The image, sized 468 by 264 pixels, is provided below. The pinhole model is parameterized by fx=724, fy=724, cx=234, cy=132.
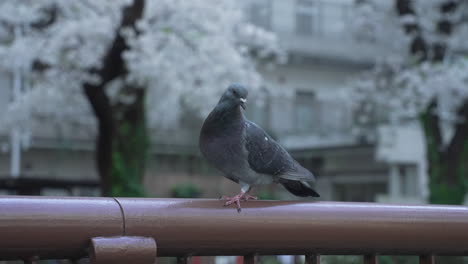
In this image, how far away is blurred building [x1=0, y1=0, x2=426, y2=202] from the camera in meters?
18.7

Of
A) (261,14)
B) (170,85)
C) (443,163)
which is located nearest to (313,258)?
(170,85)

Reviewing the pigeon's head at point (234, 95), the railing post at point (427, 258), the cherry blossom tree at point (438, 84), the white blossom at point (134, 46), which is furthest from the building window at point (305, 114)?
the railing post at point (427, 258)

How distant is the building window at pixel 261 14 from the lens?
21.3m

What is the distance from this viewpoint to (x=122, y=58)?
977 centimetres

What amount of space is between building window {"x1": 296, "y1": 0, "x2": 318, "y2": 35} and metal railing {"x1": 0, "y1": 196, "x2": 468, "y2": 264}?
20900 millimetres

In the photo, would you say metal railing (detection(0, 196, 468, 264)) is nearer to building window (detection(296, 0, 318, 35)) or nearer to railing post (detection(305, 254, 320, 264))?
railing post (detection(305, 254, 320, 264))

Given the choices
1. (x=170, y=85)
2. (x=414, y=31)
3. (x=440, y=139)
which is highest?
(x=414, y=31)

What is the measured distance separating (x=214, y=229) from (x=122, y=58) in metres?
8.33

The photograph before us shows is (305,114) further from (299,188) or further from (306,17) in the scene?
(299,188)

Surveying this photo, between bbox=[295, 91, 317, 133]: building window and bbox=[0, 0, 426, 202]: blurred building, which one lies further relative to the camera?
bbox=[295, 91, 317, 133]: building window

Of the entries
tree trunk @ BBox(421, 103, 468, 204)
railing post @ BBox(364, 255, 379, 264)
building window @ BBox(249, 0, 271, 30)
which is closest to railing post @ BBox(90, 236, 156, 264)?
railing post @ BBox(364, 255, 379, 264)

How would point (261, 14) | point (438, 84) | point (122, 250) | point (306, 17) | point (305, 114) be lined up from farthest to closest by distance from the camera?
point (306, 17), point (261, 14), point (305, 114), point (438, 84), point (122, 250)

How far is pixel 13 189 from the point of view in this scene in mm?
10984

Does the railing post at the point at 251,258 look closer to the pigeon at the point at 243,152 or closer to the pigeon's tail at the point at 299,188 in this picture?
the pigeon at the point at 243,152
